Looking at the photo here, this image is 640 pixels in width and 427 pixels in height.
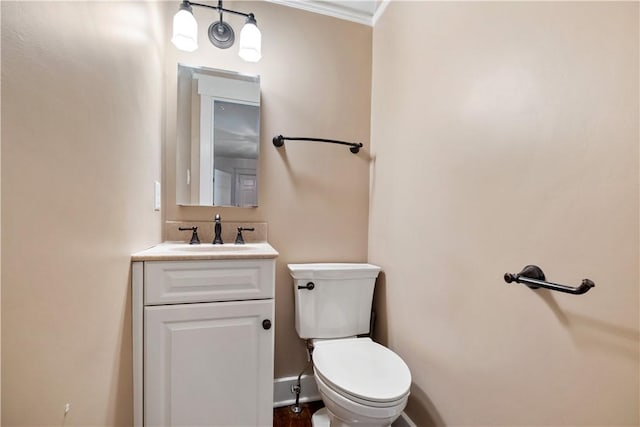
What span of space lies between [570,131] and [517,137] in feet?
0.44

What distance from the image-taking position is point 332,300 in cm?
141

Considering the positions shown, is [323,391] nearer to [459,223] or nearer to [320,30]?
[459,223]

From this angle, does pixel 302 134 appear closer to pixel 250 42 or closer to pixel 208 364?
pixel 250 42

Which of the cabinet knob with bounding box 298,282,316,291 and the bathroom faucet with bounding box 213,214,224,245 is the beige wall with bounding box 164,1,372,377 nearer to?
the bathroom faucet with bounding box 213,214,224,245

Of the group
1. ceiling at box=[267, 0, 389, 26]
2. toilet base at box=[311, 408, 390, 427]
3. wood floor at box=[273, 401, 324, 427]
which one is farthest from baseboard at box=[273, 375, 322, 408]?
ceiling at box=[267, 0, 389, 26]

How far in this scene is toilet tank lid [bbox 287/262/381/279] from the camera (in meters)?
1.38

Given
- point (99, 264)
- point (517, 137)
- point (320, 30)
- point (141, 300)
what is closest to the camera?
point (99, 264)

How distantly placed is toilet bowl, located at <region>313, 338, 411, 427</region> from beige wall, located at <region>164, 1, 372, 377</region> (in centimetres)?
50

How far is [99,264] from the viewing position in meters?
0.68

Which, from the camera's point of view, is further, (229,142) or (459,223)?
(229,142)

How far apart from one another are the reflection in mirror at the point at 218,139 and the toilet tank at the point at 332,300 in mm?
532

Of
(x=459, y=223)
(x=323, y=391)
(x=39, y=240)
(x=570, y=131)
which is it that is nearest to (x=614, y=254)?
(x=570, y=131)

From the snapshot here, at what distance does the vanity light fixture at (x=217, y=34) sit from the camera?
1227 millimetres

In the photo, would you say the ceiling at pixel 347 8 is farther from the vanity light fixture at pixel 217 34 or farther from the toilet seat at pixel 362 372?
the toilet seat at pixel 362 372
